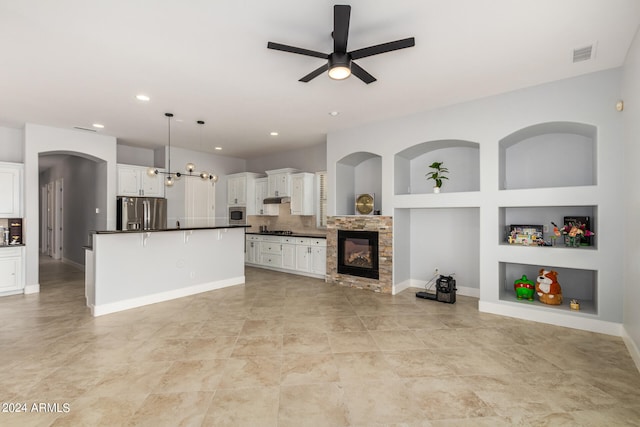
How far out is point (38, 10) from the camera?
97.9 inches

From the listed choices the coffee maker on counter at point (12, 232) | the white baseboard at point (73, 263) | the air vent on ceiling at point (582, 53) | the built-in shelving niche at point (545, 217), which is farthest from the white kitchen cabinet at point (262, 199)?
the air vent on ceiling at point (582, 53)

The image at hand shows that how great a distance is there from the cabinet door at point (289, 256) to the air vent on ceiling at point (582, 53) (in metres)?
5.49

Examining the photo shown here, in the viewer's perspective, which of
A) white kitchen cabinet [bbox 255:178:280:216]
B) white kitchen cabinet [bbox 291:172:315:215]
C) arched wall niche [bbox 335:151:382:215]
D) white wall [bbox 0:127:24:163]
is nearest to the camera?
white wall [bbox 0:127:24:163]

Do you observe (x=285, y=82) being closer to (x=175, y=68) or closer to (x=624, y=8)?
(x=175, y=68)

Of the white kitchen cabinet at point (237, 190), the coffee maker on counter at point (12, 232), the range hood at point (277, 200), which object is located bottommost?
the coffee maker on counter at point (12, 232)

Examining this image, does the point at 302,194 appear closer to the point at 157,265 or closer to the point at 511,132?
the point at 157,265

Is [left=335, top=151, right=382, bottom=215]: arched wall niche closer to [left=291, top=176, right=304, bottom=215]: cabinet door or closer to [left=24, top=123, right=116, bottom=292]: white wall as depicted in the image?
[left=291, top=176, right=304, bottom=215]: cabinet door

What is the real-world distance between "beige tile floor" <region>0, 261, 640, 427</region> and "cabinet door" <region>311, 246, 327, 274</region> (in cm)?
201

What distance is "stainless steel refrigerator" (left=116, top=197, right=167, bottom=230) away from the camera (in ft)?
21.6

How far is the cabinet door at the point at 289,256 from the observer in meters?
7.02

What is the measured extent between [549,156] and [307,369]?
4.36m

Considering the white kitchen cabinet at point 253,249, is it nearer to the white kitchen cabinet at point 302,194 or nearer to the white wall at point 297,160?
the white kitchen cabinet at point 302,194

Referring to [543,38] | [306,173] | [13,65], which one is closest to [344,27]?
[543,38]

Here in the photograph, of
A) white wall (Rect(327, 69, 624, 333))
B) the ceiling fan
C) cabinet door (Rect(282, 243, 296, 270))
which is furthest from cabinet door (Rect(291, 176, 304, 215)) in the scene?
the ceiling fan
